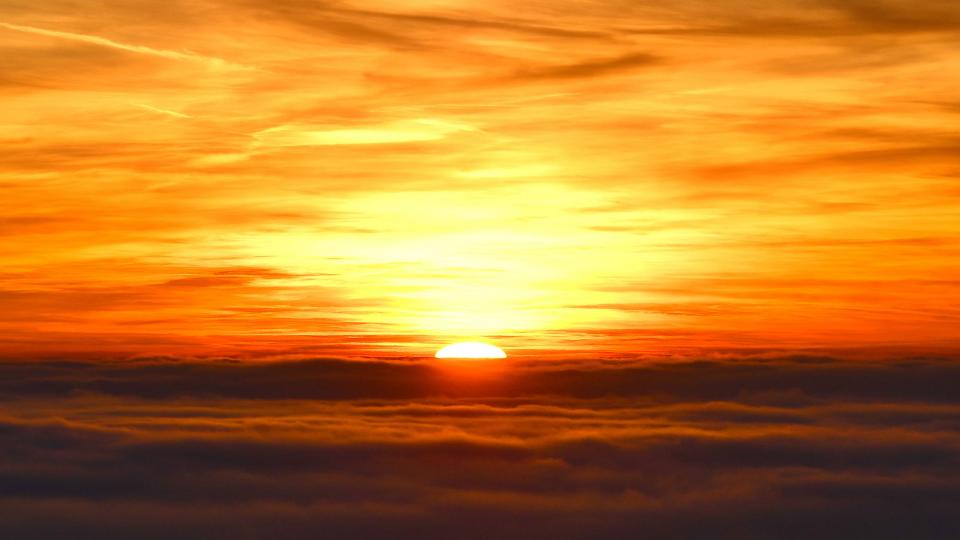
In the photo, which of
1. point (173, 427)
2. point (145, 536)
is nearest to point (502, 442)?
point (173, 427)

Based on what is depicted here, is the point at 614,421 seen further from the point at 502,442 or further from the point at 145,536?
the point at 145,536

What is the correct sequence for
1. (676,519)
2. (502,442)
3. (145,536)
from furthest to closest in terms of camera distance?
(502,442) → (676,519) → (145,536)

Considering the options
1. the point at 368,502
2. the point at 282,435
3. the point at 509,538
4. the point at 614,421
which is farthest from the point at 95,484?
the point at 614,421

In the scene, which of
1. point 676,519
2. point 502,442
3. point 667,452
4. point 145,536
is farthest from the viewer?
point 502,442

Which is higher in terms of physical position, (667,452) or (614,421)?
(614,421)

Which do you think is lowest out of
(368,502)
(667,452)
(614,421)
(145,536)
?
(145,536)

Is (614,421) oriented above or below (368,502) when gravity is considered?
above

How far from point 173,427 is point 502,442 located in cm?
4172

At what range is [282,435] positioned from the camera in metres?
163

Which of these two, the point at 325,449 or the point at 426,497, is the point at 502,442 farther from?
the point at 426,497

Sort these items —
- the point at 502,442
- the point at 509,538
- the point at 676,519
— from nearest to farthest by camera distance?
1. the point at 509,538
2. the point at 676,519
3. the point at 502,442

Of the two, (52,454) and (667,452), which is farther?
(667,452)

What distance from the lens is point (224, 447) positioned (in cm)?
13962

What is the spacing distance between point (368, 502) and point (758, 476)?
36.4 meters
